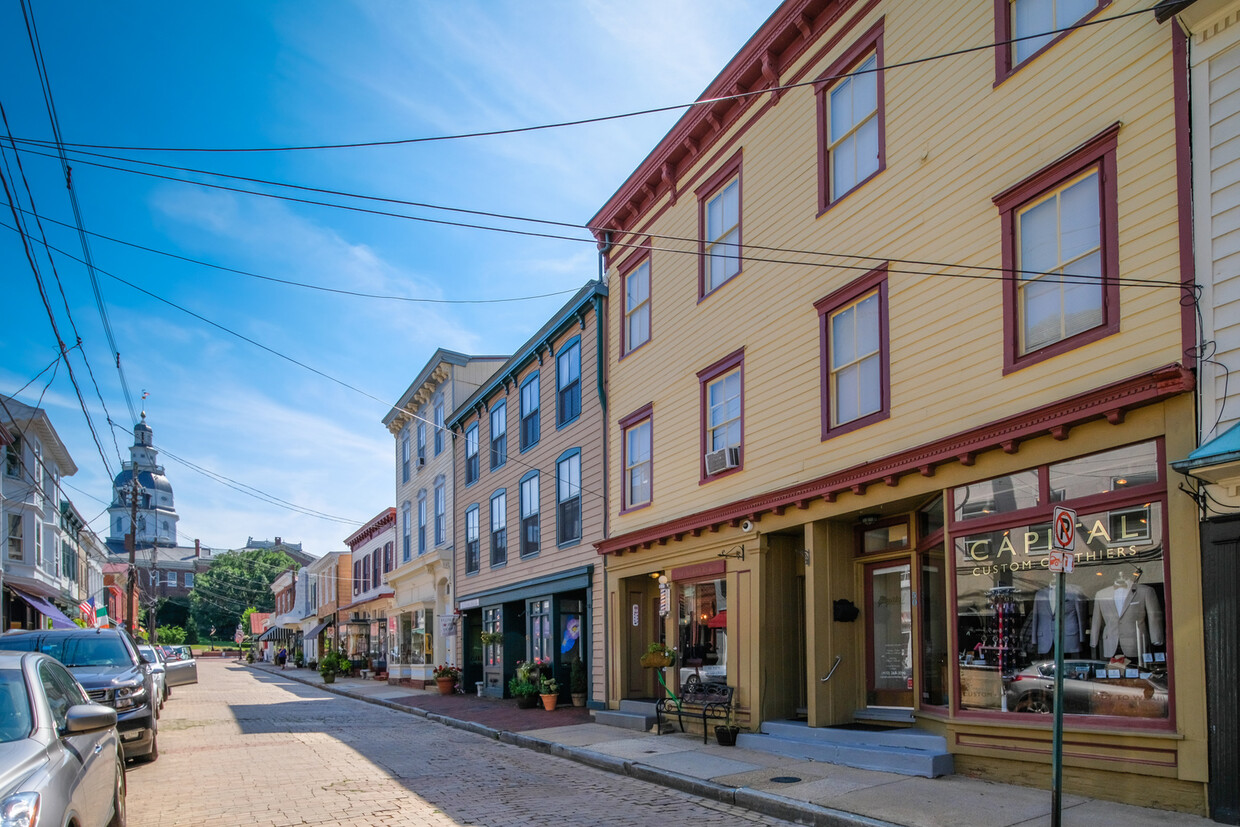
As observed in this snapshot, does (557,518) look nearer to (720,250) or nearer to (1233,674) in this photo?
(720,250)

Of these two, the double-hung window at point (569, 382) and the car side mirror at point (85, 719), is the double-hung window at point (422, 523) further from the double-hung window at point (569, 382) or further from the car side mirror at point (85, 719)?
the car side mirror at point (85, 719)

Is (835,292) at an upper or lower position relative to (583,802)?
upper

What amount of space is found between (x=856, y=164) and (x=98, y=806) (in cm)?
1122

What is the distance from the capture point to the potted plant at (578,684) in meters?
21.5

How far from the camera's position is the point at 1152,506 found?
8.87m

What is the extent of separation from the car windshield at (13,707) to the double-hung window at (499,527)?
20.4 m

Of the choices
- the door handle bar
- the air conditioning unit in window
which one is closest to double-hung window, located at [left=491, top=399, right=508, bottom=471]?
the air conditioning unit in window

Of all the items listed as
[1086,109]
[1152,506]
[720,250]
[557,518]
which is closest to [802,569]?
[720,250]

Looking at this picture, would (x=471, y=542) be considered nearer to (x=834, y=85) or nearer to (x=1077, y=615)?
(x=834, y=85)

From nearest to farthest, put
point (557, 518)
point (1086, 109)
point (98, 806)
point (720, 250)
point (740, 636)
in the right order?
point (98, 806), point (1086, 109), point (740, 636), point (720, 250), point (557, 518)

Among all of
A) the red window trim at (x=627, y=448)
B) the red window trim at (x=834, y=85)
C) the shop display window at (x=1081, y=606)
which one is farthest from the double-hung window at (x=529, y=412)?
the shop display window at (x=1081, y=606)

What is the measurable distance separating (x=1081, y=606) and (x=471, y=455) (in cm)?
2264

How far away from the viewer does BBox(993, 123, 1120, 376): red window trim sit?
9.35 meters

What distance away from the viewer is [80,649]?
13961mm
